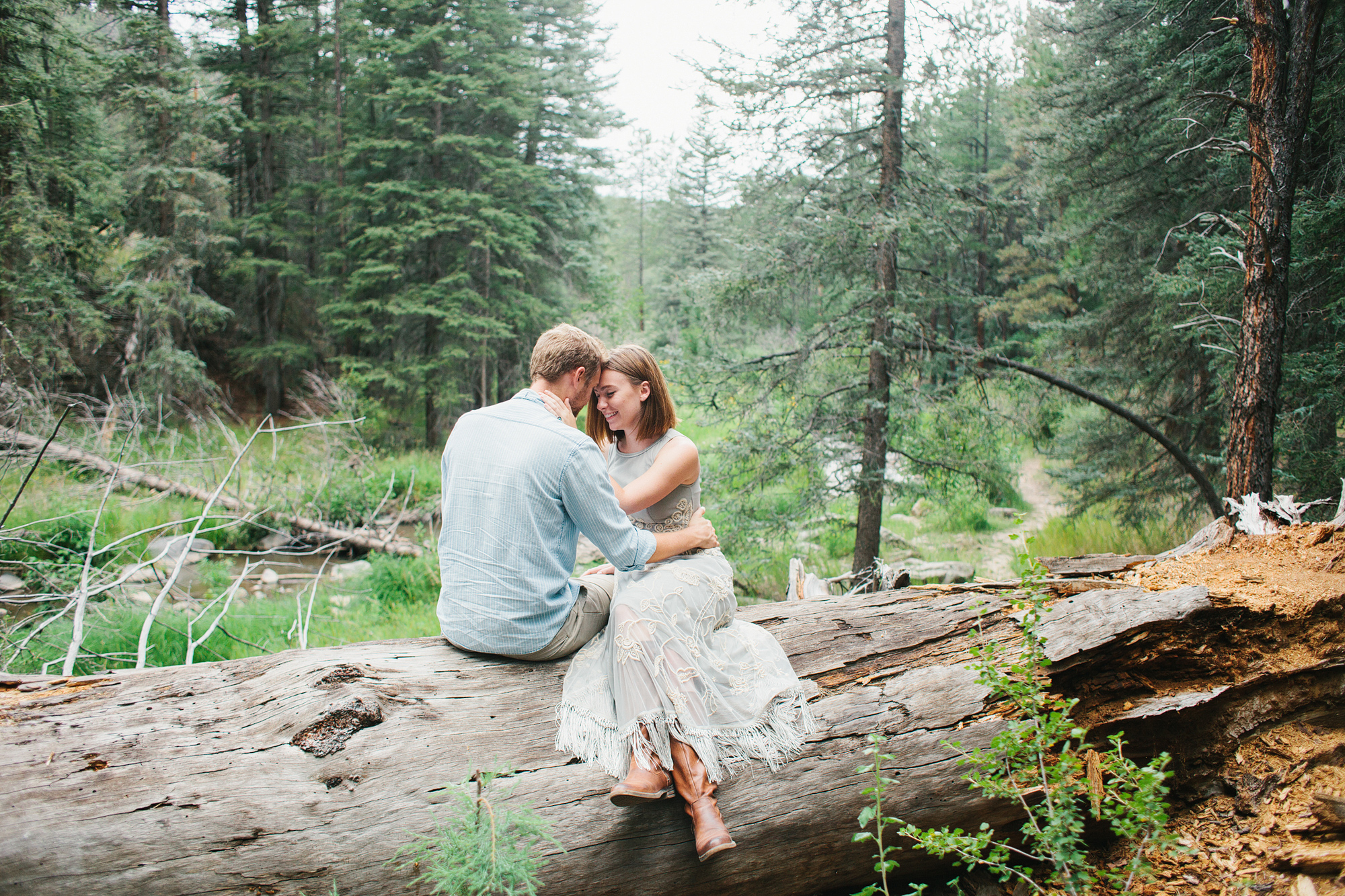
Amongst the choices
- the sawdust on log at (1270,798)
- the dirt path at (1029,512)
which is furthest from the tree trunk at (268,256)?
the sawdust on log at (1270,798)

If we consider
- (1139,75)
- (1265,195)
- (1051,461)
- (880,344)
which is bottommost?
(1051,461)

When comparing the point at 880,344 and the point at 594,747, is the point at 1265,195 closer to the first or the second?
the point at 880,344

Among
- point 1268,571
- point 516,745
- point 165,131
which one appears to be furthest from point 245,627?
point 165,131

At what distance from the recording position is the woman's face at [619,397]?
311cm

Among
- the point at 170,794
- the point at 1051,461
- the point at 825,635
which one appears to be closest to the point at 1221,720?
the point at 825,635

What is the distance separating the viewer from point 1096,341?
932cm

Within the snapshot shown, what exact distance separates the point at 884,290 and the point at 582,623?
4893mm

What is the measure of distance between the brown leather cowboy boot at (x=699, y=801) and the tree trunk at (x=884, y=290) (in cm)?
471

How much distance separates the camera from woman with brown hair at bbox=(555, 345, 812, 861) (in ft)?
8.09

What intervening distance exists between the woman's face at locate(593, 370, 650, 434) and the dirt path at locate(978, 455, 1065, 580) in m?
5.53

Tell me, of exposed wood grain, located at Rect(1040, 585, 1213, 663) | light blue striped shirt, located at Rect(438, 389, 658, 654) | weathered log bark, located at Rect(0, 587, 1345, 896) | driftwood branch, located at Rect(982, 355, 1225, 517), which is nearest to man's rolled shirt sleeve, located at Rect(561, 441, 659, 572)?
light blue striped shirt, located at Rect(438, 389, 658, 654)

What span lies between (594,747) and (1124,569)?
298 cm

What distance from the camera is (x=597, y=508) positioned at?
2.63 meters

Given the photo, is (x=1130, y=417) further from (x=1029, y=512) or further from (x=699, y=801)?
(x=699, y=801)
